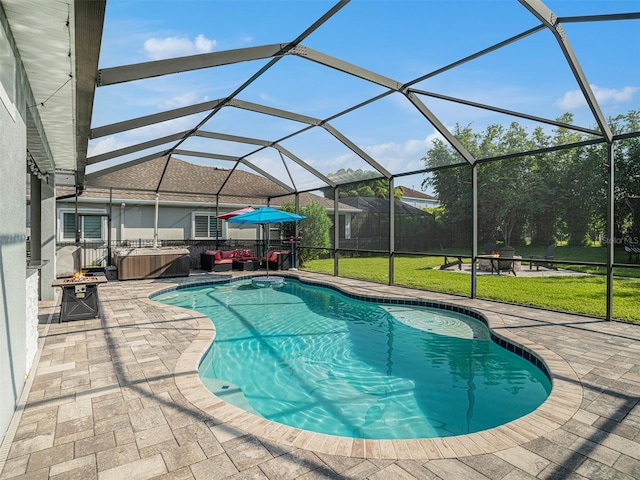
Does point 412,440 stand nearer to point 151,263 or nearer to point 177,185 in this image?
point 151,263

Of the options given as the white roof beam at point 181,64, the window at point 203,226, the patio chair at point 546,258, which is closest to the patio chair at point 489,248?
the patio chair at point 546,258

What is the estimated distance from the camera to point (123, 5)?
3939mm

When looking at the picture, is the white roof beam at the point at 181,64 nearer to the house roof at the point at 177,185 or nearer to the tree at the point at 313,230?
the house roof at the point at 177,185

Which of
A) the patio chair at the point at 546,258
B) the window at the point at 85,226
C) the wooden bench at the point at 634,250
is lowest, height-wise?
the patio chair at the point at 546,258

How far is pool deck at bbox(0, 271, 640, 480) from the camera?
2.34 meters

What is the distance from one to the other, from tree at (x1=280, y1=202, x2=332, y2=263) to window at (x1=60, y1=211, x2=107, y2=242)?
23.9ft

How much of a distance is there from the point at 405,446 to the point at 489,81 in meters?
6.00

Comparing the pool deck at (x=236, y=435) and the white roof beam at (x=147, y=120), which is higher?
the white roof beam at (x=147, y=120)

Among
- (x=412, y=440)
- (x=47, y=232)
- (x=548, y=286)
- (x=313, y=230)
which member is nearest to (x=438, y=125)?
(x=548, y=286)

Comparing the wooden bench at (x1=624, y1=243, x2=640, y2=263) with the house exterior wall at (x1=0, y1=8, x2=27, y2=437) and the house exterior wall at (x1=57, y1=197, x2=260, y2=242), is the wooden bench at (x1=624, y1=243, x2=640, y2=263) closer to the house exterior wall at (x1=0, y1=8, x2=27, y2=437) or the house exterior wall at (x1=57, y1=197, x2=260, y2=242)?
the house exterior wall at (x1=0, y1=8, x2=27, y2=437)

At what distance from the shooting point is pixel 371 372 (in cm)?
495

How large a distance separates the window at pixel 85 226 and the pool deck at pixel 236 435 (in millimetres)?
11298

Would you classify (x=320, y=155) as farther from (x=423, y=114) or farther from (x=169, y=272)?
(x=169, y=272)

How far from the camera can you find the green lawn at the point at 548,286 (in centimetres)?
741
